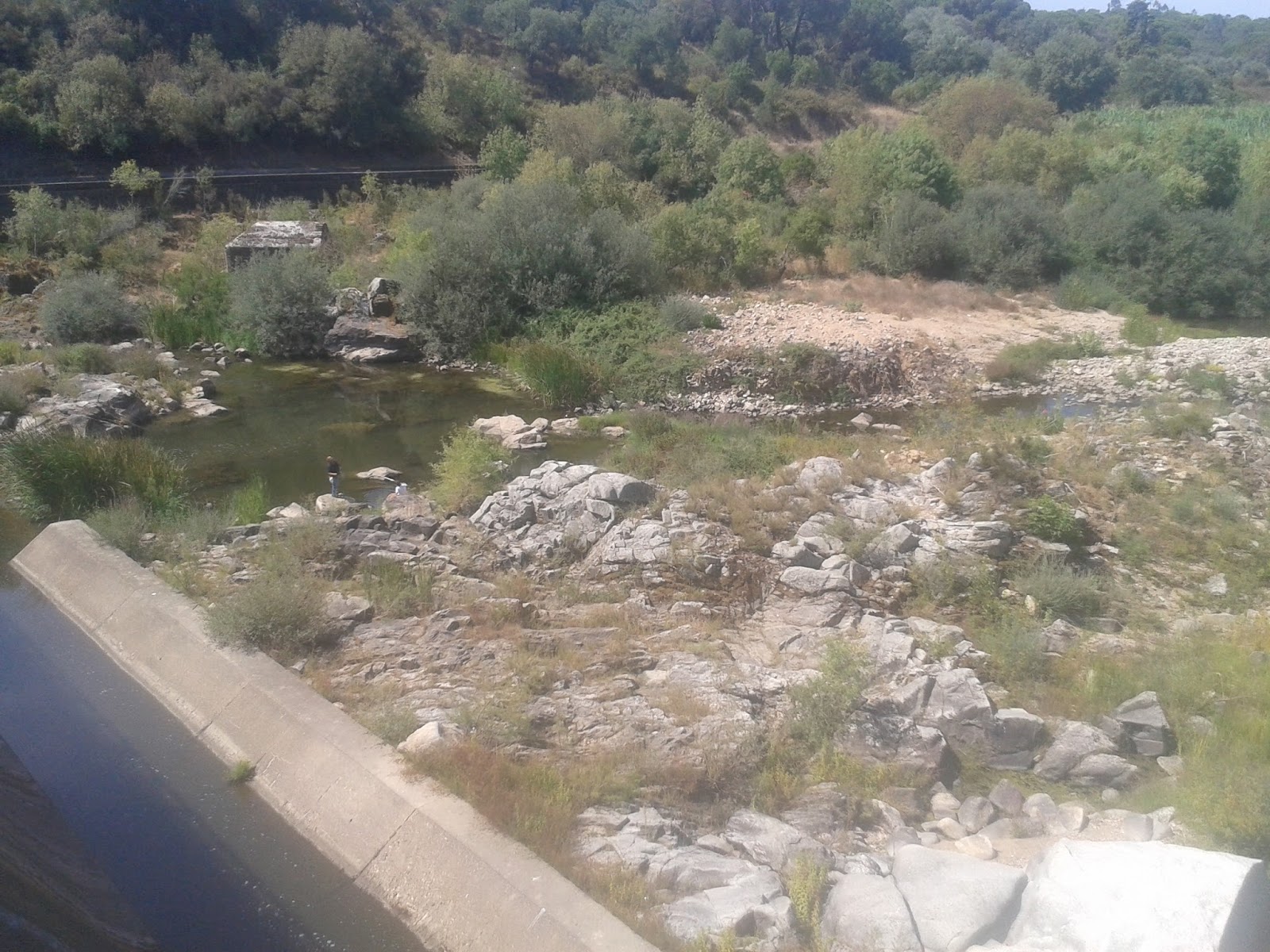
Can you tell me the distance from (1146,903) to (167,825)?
6.25 metres

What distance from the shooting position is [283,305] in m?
24.1

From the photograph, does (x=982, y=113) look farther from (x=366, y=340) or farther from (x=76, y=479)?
(x=76, y=479)

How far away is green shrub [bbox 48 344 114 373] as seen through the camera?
2025 cm

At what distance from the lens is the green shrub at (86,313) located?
74.6 feet

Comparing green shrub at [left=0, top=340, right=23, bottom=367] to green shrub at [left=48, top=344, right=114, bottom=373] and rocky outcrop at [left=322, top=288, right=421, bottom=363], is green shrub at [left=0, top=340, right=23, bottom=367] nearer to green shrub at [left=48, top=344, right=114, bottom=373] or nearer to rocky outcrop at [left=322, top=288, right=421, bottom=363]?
green shrub at [left=48, top=344, right=114, bottom=373]

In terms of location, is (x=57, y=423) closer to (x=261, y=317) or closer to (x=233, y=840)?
(x=261, y=317)

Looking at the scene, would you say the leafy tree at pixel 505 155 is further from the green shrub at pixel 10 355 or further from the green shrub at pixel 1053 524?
the green shrub at pixel 1053 524

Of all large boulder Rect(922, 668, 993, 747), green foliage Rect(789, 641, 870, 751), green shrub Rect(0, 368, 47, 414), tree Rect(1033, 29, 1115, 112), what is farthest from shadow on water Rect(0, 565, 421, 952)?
tree Rect(1033, 29, 1115, 112)

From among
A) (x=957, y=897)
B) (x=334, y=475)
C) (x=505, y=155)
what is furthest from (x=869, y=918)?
(x=505, y=155)

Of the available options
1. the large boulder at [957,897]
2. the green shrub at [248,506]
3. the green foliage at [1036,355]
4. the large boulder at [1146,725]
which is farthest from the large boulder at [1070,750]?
the green foliage at [1036,355]

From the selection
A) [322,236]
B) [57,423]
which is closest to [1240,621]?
[57,423]

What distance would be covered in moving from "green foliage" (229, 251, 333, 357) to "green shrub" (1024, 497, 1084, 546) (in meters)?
18.5

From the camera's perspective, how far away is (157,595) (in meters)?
9.63

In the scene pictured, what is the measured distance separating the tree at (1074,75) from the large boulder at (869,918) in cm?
7572
